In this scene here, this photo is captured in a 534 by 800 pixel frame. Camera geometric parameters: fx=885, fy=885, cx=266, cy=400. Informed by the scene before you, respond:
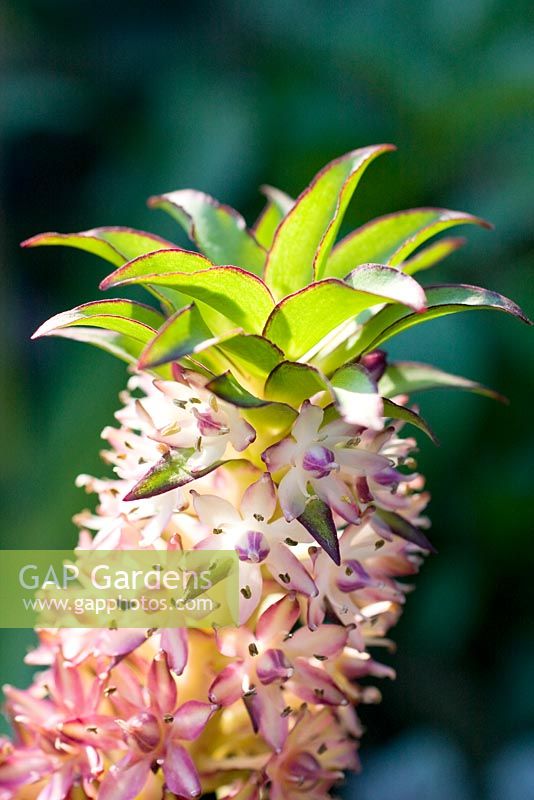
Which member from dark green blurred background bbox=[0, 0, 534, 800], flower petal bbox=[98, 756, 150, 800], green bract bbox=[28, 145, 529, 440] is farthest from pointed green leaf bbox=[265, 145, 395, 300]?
dark green blurred background bbox=[0, 0, 534, 800]

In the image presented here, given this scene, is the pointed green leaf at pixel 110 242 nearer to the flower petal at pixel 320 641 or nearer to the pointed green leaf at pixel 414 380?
the pointed green leaf at pixel 414 380

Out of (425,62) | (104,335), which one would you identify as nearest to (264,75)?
(425,62)

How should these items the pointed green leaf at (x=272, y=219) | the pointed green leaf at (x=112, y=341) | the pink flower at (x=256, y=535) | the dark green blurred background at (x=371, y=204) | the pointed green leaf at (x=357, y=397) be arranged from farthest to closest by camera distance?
the dark green blurred background at (x=371, y=204)
the pointed green leaf at (x=272, y=219)
the pointed green leaf at (x=112, y=341)
the pink flower at (x=256, y=535)
the pointed green leaf at (x=357, y=397)

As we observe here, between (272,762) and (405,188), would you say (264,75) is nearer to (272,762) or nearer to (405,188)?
(405,188)

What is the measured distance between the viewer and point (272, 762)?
77 centimetres

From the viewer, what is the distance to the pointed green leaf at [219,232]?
82 centimetres

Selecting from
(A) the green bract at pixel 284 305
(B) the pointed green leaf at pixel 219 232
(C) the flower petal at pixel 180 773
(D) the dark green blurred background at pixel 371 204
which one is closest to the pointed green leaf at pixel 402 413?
(A) the green bract at pixel 284 305

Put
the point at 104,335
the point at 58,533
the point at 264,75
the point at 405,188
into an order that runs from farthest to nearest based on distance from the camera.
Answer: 1. the point at 264,75
2. the point at 405,188
3. the point at 58,533
4. the point at 104,335

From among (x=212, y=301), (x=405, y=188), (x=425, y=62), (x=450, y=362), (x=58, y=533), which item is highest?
(x=425, y=62)

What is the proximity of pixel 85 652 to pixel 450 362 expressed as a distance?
3.75 ft

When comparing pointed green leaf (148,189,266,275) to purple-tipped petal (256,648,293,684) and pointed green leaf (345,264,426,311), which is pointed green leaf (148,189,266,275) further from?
purple-tipped petal (256,648,293,684)

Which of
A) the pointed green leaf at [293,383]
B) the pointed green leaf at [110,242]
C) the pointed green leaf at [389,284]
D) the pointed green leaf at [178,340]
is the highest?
the pointed green leaf at [110,242]

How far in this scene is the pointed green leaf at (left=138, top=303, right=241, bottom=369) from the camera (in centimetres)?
60

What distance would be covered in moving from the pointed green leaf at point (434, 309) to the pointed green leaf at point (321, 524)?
0.49 ft
